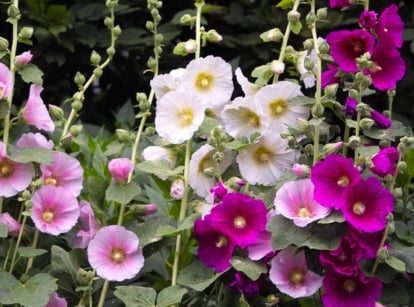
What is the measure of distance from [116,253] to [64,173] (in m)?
0.18

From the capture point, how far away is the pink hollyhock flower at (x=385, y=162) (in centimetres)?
179

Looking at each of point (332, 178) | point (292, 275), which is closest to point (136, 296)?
point (292, 275)

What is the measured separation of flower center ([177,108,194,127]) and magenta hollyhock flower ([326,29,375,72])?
286mm

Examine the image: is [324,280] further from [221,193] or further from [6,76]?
[6,76]

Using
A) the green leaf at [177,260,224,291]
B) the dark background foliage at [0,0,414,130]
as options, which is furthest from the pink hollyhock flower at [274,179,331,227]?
the dark background foliage at [0,0,414,130]

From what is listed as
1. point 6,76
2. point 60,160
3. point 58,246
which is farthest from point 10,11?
point 58,246

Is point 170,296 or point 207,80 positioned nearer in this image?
point 170,296

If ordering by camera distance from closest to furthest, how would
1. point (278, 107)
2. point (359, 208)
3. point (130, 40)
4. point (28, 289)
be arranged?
point (359, 208) < point (28, 289) < point (278, 107) < point (130, 40)

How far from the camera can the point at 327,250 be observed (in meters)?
1.75

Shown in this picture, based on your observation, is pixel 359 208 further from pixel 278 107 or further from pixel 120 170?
pixel 120 170

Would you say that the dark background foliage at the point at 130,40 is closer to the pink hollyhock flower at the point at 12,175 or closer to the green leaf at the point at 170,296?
the pink hollyhock flower at the point at 12,175

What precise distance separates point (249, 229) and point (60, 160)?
386mm

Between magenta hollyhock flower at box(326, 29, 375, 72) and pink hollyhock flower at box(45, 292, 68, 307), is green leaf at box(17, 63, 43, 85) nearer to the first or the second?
pink hollyhock flower at box(45, 292, 68, 307)

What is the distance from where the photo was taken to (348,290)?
177cm
